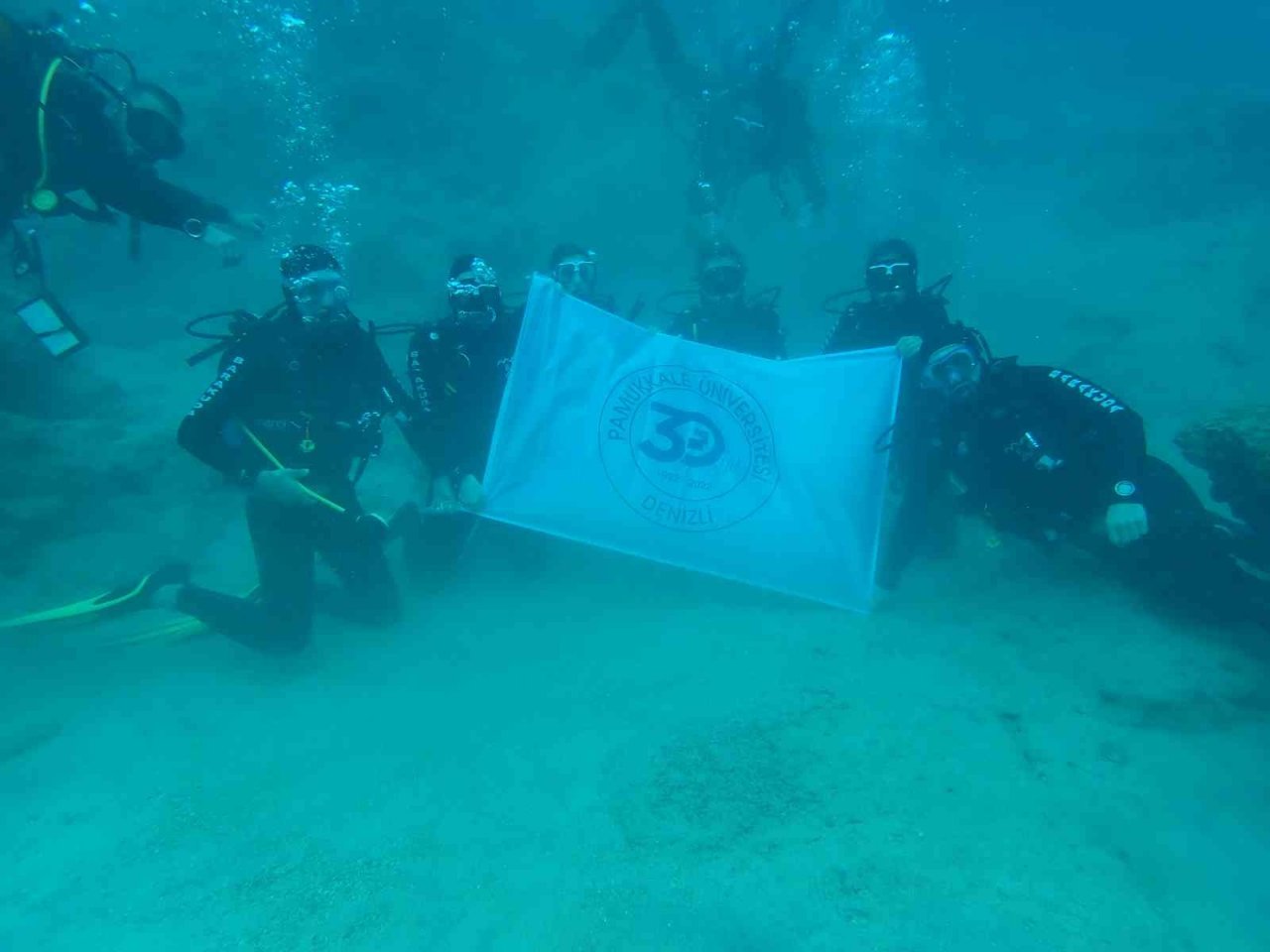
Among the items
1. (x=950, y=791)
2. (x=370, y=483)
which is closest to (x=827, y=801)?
→ (x=950, y=791)

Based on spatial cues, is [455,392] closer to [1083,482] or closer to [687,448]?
[687,448]

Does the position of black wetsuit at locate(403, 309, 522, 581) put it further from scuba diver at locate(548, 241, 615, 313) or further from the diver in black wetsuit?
scuba diver at locate(548, 241, 615, 313)

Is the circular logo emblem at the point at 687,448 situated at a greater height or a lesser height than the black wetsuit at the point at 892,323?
lesser

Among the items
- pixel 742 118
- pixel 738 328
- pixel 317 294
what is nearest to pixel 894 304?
pixel 738 328

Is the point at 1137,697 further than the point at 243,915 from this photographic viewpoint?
Yes

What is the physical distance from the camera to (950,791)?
305cm

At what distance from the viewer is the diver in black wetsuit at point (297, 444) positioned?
469 cm

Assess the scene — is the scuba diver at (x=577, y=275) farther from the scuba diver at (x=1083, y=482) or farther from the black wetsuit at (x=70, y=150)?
the scuba diver at (x=1083, y=482)

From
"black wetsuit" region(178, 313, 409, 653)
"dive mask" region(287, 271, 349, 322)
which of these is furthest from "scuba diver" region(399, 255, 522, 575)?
"dive mask" region(287, 271, 349, 322)

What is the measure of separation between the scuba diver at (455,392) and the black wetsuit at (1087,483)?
147 inches

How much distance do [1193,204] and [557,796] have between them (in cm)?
2075

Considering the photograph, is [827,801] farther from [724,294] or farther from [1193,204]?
[1193,204]

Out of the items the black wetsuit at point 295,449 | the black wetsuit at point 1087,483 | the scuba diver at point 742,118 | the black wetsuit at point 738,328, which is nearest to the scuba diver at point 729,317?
the black wetsuit at point 738,328

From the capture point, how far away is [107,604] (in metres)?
4.85
